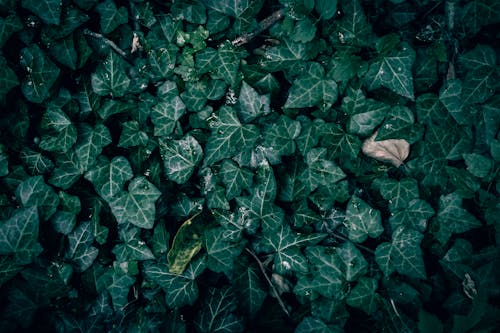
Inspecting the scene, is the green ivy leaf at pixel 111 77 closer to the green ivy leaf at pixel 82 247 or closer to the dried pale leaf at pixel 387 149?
the green ivy leaf at pixel 82 247

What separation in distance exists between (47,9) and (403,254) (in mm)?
1889

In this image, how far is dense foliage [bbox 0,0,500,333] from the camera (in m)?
1.47

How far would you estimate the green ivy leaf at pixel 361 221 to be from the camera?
161 cm

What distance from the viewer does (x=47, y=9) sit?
1.44 metres

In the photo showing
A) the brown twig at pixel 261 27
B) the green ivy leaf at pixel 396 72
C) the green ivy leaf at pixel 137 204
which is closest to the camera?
the green ivy leaf at pixel 396 72

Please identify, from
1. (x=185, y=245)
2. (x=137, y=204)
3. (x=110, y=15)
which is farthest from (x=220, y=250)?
(x=110, y=15)

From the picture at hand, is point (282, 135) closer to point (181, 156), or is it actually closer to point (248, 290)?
point (181, 156)

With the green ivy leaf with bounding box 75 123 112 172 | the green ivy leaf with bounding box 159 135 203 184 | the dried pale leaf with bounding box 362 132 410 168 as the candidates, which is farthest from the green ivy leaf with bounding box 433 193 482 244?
the green ivy leaf with bounding box 75 123 112 172

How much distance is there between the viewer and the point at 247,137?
1585 millimetres

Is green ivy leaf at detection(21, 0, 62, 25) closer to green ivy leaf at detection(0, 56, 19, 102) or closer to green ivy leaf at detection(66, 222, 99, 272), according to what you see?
green ivy leaf at detection(0, 56, 19, 102)

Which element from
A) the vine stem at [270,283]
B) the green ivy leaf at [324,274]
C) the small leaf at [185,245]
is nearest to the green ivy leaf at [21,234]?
the small leaf at [185,245]

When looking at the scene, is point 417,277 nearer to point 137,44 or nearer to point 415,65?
point 415,65

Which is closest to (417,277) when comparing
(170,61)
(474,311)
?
(474,311)

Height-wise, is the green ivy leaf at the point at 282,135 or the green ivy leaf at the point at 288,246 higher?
the green ivy leaf at the point at 282,135
